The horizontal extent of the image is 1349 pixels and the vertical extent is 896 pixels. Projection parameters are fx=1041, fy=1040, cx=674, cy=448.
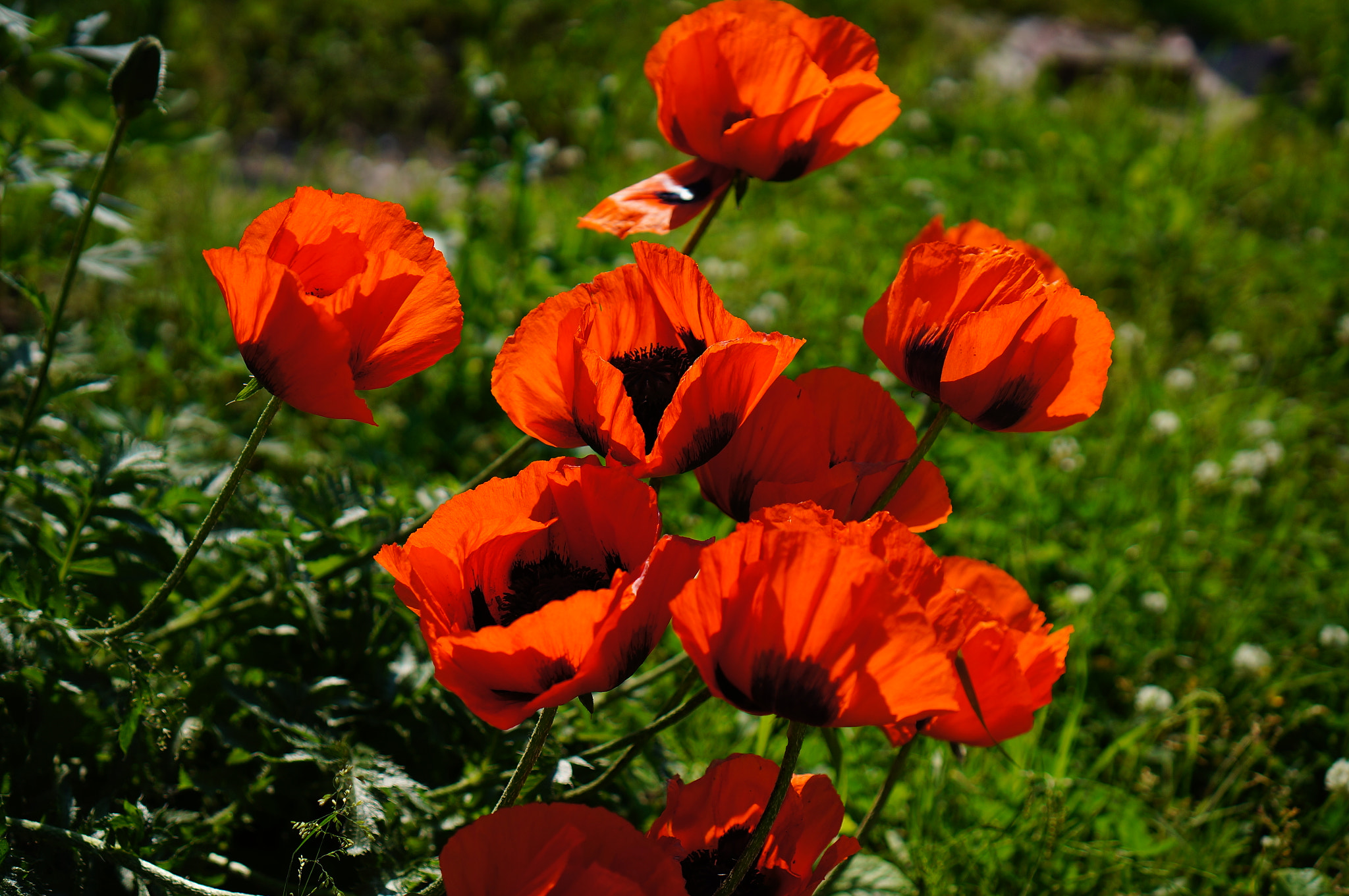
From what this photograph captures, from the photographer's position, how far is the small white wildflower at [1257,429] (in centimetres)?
298

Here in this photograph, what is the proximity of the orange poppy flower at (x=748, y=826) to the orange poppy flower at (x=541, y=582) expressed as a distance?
195 mm

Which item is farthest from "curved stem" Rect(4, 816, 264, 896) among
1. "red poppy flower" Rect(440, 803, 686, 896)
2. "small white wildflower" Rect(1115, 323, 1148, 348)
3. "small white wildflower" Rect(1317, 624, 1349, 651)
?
"small white wildflower" Rect(1115, 323, 1148, 348)

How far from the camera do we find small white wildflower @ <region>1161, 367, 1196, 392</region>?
125 inches

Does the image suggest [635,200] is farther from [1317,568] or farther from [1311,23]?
[1311,23]

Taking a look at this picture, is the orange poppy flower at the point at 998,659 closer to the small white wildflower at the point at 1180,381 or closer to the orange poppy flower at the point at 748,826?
the orange poppy flower at the point at 748,826

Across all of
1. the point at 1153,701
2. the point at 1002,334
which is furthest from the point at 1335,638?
the point at 1002,334

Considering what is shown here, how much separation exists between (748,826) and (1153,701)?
1.35m

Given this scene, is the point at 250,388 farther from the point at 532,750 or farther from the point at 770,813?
the point at 770,813

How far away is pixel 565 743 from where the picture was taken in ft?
5.18

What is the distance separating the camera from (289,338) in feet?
3.34

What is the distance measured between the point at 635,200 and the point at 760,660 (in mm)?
705

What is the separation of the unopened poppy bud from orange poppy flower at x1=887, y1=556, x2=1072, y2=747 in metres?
1.17

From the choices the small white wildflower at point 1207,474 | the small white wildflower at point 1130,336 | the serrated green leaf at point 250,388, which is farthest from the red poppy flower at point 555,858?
the small white wildflower at point 1130,336

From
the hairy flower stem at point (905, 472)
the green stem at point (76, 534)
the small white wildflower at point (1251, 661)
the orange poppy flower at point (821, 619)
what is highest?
the orange poppy flower at point (821, 619)
